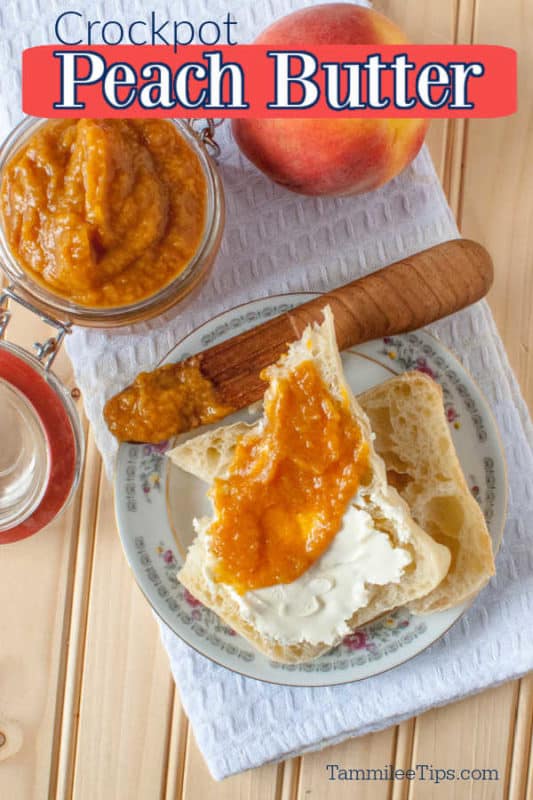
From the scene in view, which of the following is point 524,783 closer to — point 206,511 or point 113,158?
point 206,511

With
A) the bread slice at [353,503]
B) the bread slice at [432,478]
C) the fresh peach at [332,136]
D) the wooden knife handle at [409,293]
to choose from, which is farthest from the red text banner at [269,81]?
the bread slice at [432,478]

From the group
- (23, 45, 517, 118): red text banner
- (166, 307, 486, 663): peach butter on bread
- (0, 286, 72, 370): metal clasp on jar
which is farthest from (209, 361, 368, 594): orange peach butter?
(23, 45, 517, 118): red text banner

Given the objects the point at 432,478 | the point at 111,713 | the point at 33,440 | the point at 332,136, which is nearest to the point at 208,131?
the point at 332,136

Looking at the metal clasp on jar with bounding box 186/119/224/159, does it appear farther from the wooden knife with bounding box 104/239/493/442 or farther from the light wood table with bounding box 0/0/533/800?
the light wood table with bounding box 0/0/533/800

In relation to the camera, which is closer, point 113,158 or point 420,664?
point 113,158

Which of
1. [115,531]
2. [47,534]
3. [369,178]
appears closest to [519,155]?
[369,178]
